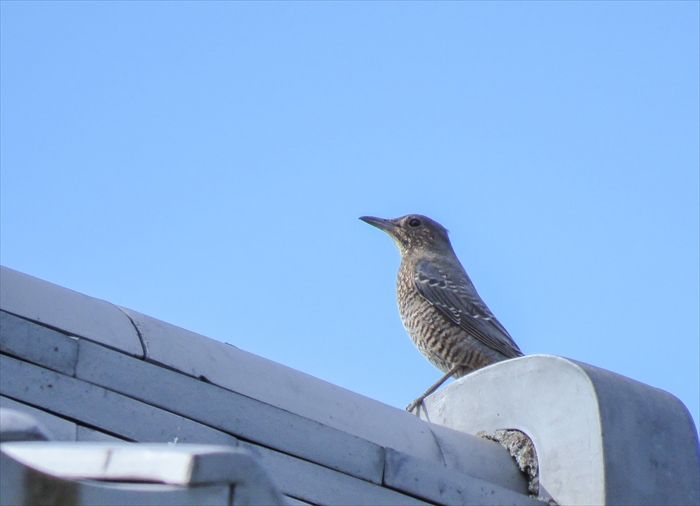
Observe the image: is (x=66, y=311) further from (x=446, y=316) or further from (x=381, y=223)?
(x=381, y=223)

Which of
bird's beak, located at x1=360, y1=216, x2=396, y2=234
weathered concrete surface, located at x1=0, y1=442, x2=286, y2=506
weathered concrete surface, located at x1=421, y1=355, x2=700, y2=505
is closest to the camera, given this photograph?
weathered concrete surface, located at x1=0, y1=442, x2=286, y2=506

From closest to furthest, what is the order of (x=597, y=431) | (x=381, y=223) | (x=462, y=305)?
(x=597, y=431) < (x=462, y=305) < (x=381, y=223)

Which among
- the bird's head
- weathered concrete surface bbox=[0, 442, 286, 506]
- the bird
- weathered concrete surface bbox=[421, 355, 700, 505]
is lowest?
weathered concrete surface bbox=[0, 442, 286, 506]

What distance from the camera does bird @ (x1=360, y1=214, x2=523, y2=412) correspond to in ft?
28.5

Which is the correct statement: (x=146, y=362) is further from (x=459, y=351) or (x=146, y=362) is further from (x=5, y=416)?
(x=459, y=351)

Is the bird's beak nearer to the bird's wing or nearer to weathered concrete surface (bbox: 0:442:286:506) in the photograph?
the bird's wing

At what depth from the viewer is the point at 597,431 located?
13.1 ft

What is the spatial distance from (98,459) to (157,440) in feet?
5.12

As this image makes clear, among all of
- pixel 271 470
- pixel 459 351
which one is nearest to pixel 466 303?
pixel 459 351

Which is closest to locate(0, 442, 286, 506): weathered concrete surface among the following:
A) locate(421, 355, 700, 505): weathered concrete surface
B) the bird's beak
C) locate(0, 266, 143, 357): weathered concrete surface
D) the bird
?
locate(0, 266, 143, 357): weathered concrete surface

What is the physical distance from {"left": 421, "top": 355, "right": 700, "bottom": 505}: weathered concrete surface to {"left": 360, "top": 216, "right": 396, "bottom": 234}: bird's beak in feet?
19.4

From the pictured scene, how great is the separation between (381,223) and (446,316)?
1.76m

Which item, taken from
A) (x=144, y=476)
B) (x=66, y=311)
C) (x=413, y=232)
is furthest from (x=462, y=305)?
(x=144, y=476)

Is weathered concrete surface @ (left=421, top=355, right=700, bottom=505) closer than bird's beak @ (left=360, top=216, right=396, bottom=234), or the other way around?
weathered concrete surface @ (left=421, top=355, right=700, bottom=505)
